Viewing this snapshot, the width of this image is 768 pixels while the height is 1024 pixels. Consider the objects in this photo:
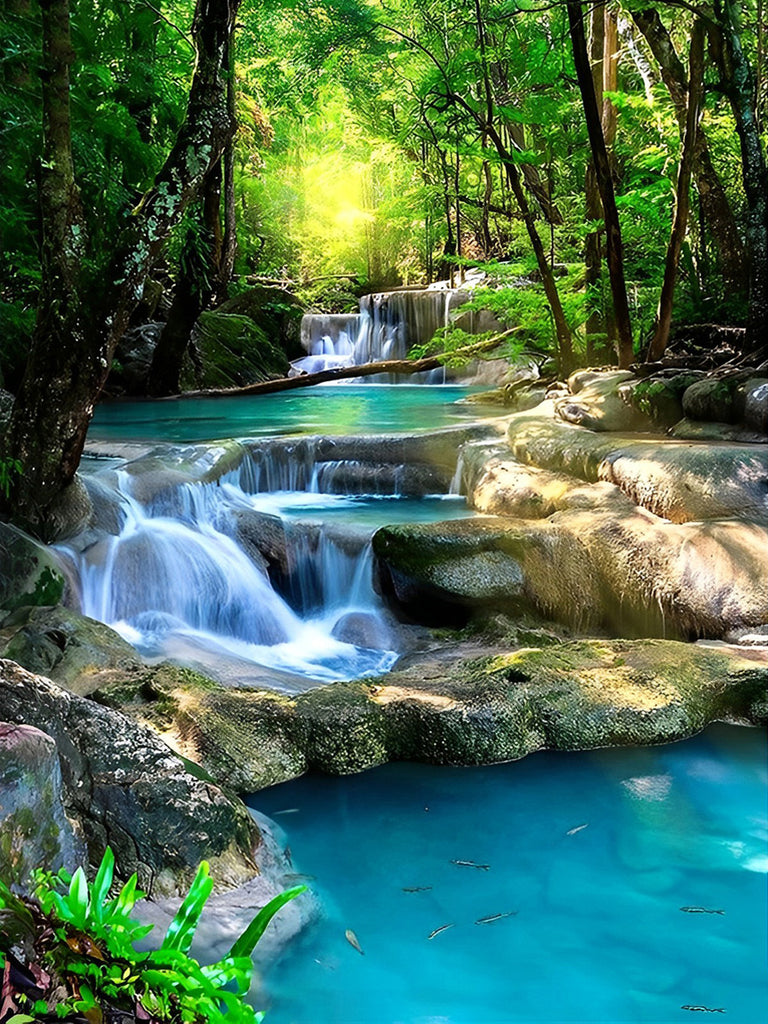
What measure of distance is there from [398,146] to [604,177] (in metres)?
4.91

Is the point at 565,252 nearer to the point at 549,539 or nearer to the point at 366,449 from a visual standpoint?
the point at 366,449

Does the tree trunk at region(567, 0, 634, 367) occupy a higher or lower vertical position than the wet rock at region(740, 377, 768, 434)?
higher

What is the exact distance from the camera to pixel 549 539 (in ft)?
21.0

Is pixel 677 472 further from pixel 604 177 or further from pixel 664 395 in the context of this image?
pixel 604 177

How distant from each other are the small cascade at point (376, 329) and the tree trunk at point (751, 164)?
434 inches

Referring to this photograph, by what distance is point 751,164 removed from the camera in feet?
25.5

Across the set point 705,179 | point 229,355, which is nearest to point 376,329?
point 229,355

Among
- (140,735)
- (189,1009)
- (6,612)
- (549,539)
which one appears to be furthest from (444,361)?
(189,1009)

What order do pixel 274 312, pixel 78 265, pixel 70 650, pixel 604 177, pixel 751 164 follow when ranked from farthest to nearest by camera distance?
pixel 274 312
pixel 604 177
pixel 751 164
pixel 78 265
pixel 70 650

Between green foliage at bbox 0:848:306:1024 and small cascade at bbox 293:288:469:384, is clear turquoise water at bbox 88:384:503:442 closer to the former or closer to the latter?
small cascade at bbox 293:288:469:384

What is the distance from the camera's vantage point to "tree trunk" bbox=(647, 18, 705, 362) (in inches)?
314

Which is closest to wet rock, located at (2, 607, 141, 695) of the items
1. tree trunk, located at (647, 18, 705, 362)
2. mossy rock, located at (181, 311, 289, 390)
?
tree trunk, located at (647, 18, 705, 362)

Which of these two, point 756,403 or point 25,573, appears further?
point 756,403

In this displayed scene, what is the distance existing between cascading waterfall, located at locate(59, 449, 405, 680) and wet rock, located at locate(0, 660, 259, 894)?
257 cm
